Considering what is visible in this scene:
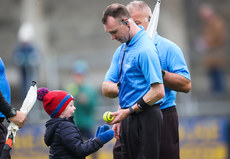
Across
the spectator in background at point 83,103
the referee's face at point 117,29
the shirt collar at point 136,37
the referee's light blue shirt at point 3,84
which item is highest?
the referee's face at point 117,29

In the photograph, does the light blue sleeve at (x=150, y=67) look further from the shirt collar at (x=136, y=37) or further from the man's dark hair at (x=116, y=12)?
the man's dark hair at (x=116, y=12)

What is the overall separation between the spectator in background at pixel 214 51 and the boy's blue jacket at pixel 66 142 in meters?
10.1

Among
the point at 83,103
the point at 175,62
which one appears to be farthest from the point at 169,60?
the point at 83,103

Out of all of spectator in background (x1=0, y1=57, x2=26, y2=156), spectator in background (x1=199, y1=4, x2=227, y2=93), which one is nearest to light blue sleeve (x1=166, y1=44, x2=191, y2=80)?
spectator in background (x1=0, y1=57, x2=26, y2=156)

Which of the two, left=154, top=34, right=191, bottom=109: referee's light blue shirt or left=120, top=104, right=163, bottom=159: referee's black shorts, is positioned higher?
left=154, top=34, right=191, bottom=109: referee's light blue shirt

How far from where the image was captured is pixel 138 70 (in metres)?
5.41

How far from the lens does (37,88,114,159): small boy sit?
545 cm

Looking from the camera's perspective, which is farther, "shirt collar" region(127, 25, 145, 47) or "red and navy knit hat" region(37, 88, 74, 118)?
"red and navy knit hat" region(37, 88, 74, 118)

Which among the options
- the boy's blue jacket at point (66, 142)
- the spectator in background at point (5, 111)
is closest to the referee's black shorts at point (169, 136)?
the boy's blue jacket at point (66, 142)

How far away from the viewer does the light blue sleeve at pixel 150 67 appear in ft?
17.1

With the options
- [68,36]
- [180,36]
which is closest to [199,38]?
[180,36]

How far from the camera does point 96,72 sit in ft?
58.7

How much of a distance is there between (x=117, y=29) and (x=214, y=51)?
10922mm

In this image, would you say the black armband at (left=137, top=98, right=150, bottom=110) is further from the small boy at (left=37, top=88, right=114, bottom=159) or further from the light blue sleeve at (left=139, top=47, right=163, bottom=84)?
the small boy at (left=37, top=88, right=114, bottom=159)
